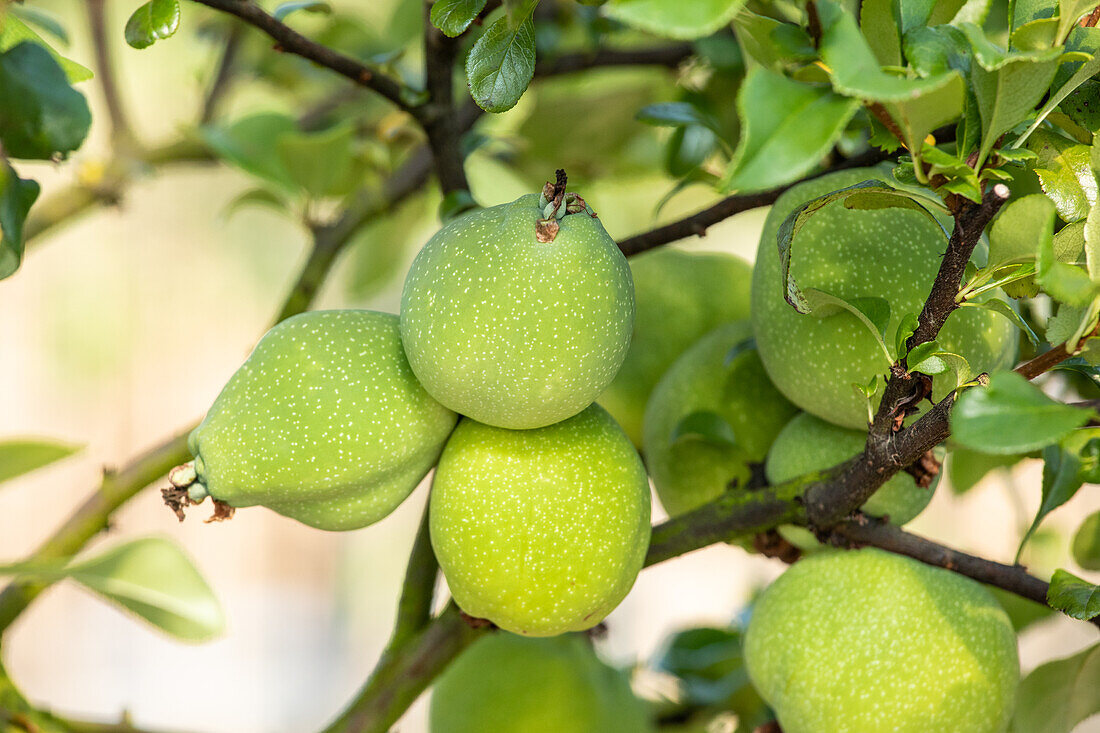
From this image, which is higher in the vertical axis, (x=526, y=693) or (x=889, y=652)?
(x=889, y=652)

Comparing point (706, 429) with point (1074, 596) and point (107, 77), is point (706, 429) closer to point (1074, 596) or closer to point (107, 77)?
point (1074, 596)

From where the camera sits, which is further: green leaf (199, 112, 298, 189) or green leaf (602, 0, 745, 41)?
green leaf (199, 112, 298, 189)

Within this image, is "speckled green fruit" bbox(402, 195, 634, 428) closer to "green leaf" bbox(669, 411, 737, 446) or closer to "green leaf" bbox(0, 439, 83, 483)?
"green leaf" bbox(669, 411, 737, 446)

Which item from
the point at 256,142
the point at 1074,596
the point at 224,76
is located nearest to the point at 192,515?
the point at 224,76

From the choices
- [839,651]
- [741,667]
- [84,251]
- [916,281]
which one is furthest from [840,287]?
[84,251]

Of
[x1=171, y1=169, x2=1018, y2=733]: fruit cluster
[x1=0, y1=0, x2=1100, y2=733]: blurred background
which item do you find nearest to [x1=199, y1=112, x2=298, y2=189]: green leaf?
[x1=171, y1=169, x2=1018, y2=733]: fruit cluster

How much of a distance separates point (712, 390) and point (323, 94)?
0.64 m

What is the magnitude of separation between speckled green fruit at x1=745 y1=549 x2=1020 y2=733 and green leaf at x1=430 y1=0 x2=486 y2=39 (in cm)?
25

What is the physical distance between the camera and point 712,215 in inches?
15.9

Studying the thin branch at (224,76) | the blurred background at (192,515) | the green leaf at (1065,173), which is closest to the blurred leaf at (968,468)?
the green leaf at (1065,173)

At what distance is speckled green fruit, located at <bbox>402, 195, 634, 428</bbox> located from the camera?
0.30 metres

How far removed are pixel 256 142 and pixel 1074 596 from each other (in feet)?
1.64

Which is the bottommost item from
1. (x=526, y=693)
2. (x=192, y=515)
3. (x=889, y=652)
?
(x=192, y=515)

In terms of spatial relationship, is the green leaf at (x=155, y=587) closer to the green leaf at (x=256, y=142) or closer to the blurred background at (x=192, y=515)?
the green leaf at (x=256, y=142)
